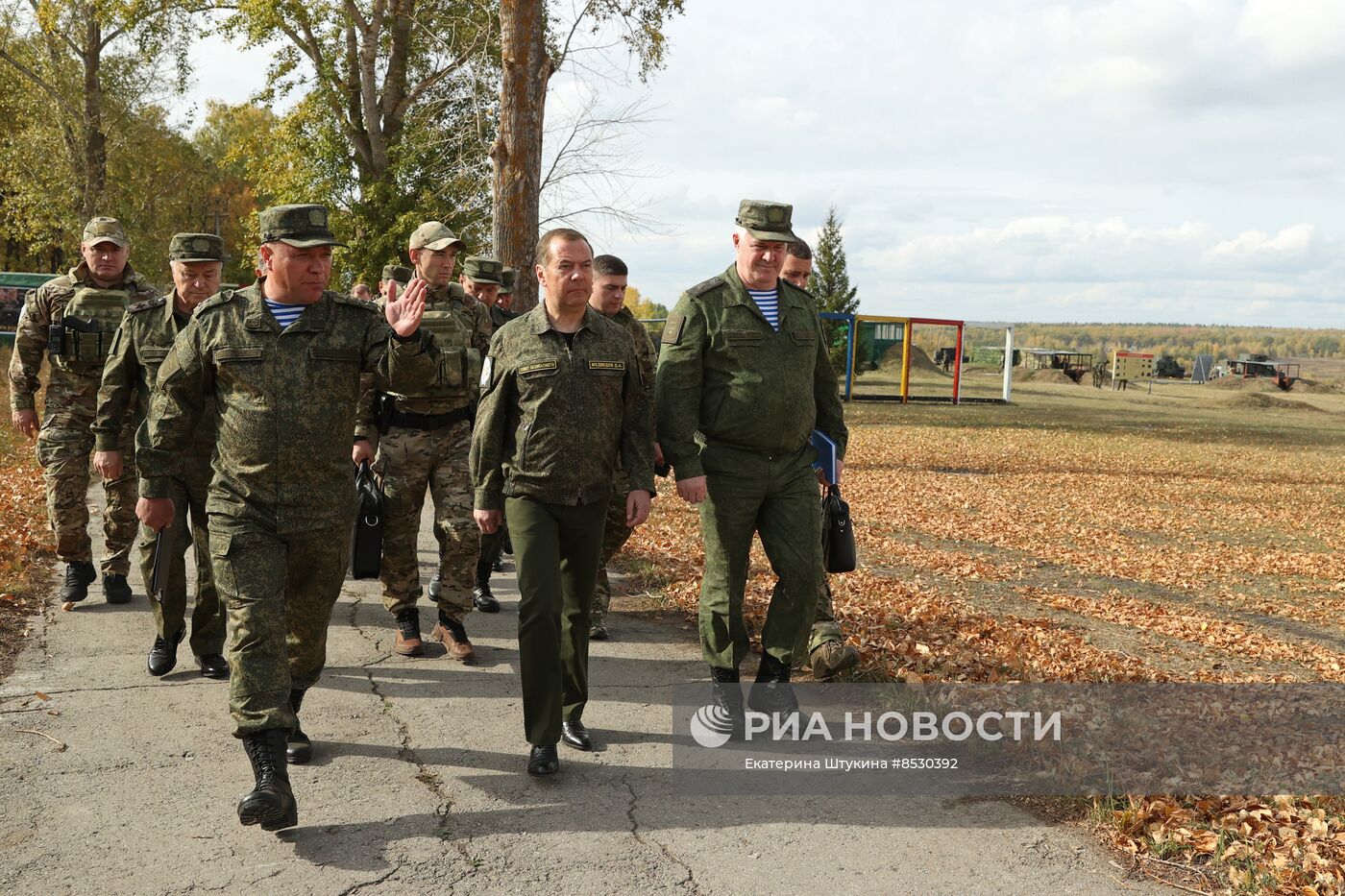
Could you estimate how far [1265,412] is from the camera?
40.6 meters

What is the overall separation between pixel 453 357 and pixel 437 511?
864 millimetres

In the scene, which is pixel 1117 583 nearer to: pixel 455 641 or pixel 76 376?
pixel 455 641

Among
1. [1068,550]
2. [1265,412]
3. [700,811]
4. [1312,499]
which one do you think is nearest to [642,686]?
[700,811]

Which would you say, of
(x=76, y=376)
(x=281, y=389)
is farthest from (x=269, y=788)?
(x=76, y=376)

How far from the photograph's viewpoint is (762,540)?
503 centimetres

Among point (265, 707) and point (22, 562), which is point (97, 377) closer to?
point (22, 562)

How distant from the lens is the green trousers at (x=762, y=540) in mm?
5000

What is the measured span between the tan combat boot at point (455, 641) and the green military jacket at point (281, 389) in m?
1.98

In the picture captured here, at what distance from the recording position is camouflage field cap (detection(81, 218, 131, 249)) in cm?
711

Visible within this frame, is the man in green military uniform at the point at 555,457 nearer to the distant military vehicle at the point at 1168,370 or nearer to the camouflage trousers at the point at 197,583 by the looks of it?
the camouflage trousers at the point at 197,583

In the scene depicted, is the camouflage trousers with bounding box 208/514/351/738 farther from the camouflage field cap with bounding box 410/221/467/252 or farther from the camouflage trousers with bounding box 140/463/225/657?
the camouflage field cap with bounding box 410/221/467/252

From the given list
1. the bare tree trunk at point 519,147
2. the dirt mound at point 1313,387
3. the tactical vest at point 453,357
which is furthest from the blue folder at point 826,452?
the dirt mound at point 1313,387

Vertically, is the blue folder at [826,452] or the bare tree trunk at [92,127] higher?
the bare tree trunk at [92,127]

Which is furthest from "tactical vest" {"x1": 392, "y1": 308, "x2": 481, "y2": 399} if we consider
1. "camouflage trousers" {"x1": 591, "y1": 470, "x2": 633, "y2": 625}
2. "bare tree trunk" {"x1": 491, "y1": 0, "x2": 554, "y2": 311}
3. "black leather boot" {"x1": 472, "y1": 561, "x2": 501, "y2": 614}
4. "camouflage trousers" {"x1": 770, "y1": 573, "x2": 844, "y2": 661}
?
"bare tree trunk" {"x1": 491, "y1": 0, "x2": 554, "y2": 311}
